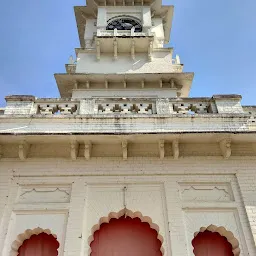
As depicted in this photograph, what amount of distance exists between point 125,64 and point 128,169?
7265mm

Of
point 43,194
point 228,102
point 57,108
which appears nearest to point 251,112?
point 228,102

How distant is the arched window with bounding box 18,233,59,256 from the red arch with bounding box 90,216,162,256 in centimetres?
85

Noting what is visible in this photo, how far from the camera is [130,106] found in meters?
8.84

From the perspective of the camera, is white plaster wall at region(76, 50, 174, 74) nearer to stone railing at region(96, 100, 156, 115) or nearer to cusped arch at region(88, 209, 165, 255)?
stone railing at region(96, 100, 156, 115)

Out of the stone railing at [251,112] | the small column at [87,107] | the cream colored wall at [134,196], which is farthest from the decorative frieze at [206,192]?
the small column at [87,107]

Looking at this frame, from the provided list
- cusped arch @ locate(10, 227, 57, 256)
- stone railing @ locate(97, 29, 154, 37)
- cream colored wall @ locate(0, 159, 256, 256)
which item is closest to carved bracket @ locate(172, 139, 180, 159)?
cream colored wall @ locate(0, 159, 256, 256)

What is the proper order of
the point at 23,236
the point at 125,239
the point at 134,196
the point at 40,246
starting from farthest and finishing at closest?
1. the point at 134,196
2. the point at 125,239
3. the point at 40,246
4. the point at 23,236

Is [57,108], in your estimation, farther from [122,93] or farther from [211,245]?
[211,245]

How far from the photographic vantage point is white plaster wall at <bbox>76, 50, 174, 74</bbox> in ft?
45.0

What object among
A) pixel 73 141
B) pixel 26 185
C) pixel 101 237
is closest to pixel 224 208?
pixel 101 237

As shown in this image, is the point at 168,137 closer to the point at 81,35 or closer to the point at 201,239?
the point at 201,239

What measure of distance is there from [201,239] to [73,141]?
12.2 ft

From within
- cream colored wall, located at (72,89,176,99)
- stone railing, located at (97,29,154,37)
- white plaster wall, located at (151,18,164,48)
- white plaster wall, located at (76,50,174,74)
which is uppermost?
white plaster wall, located at (151,18,164,48)

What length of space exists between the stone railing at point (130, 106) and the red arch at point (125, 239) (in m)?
2.83
